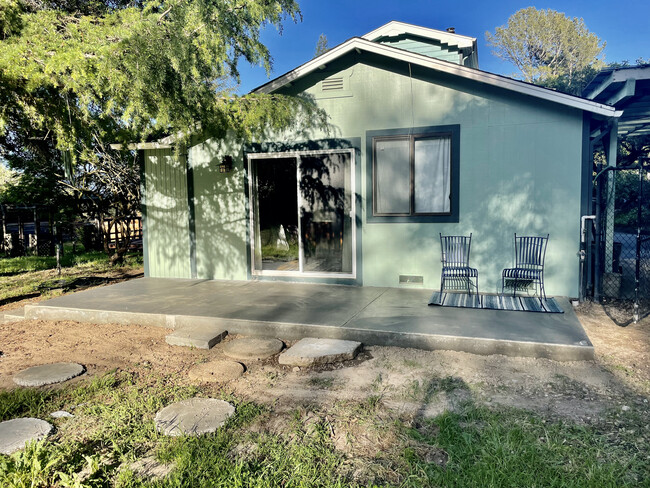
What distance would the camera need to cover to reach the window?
6066 mm

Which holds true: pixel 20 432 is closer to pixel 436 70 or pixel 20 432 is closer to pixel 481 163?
pixel 481 163

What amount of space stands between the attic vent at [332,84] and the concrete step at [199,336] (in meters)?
3.79

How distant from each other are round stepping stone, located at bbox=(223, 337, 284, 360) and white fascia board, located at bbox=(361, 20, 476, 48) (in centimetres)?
656

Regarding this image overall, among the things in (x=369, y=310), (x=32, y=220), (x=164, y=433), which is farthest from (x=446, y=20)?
(x=164, y=433)

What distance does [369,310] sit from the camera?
510 centimetres

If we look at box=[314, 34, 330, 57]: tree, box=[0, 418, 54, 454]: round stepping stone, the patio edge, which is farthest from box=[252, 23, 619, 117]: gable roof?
box=[314, 34, 330, 57]: tree

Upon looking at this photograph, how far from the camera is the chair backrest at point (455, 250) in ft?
19.6

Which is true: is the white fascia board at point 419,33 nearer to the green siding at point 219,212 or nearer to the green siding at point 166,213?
the green siding at point 219,212

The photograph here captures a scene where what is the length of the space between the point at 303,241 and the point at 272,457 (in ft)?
15.3

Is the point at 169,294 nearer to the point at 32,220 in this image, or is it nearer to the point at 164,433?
the point at 164,433

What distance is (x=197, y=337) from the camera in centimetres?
445

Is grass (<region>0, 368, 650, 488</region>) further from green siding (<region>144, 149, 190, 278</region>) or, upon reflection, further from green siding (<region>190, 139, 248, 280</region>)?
green siding (<region>144, 149, 190, 278</region>)

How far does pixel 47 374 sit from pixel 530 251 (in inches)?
212

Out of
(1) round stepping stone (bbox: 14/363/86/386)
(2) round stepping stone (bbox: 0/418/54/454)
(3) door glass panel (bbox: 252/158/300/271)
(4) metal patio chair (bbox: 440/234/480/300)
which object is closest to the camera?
(2) round stepping stone (bbox: 0/418/54/454)
